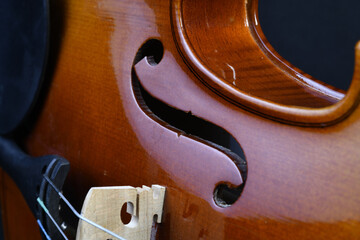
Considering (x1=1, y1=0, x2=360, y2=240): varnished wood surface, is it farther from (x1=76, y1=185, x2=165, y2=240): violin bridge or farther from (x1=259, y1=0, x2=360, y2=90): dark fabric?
(x1=259, y1=0, x2=360, y2=90): dark fabric

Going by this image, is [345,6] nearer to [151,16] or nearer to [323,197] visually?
[151,16]

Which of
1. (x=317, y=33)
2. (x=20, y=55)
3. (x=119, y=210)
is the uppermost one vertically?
(x=317, y=33)

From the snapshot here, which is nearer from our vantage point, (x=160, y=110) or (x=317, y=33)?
(x=160, y=110)

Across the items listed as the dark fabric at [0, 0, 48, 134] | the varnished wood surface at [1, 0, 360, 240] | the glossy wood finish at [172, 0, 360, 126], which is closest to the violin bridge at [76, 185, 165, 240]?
the varnished wood surface at [1, 0, 360, 240]

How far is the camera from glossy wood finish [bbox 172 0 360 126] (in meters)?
0.48

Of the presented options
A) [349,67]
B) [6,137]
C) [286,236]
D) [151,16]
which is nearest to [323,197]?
[286,236]

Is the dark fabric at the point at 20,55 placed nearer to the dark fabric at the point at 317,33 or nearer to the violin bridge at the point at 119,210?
the violin bridge at the point at 119,210

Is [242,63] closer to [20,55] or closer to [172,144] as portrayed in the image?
[172,144]

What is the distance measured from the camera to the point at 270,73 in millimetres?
570

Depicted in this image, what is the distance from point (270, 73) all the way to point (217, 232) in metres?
0.19

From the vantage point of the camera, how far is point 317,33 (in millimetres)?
1215

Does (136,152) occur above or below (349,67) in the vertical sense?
below

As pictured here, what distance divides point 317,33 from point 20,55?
0.73 metres

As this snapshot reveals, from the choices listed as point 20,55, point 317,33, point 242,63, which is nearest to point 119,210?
point 242,63
